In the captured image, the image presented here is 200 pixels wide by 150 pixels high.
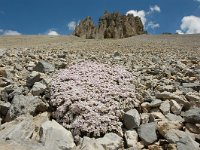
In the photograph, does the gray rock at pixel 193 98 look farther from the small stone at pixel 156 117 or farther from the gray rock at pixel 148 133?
the gray rock at pixel 148 133

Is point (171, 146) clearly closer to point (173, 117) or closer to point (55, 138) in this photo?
point (173, 117)

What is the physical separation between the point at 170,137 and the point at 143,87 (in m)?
3.08

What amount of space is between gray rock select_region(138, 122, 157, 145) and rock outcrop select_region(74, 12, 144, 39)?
55.3 meters

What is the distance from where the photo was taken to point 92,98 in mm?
8750

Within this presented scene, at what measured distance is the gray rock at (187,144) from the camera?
6.48 m

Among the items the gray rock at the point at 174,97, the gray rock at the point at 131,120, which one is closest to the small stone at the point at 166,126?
the gray rock at the point at 131,120

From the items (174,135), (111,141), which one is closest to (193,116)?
(174,135)

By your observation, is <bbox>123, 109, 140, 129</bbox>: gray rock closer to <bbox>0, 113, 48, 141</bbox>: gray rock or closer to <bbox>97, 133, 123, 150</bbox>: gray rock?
<bbox>97, 133, 123, 150</bbox>: gray rock

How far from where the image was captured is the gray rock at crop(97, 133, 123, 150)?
6.86 metres

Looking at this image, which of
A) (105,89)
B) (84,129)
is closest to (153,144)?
(84,129)

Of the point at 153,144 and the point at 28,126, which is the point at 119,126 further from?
the point at 28,126

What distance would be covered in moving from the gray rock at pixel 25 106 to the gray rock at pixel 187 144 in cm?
366

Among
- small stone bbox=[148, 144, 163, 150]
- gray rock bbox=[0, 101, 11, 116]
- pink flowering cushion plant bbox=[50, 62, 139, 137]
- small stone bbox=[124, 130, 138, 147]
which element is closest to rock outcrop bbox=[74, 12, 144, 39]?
pink flowering cushion plant bbox=[50, 62, 139, 137]

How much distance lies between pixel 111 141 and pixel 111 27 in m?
58.8
